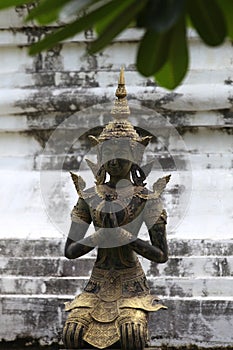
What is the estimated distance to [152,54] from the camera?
0.56m

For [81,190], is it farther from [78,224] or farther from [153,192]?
[153,192]

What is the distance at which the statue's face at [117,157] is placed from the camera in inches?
143

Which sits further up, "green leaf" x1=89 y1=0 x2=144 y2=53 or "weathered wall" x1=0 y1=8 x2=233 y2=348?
"weathered wall" x1=0 y1=8 x2=233 y2=348

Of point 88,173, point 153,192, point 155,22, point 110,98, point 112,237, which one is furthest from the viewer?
point 110,98

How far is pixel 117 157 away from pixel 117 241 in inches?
13.6

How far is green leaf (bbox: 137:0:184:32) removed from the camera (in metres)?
0.53

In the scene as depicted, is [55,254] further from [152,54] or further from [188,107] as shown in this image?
[152,54]

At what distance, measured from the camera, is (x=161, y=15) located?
0.53 meters

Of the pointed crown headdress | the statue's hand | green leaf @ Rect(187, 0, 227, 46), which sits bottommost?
green leaf @ Rect(187, 0, 227, 46)

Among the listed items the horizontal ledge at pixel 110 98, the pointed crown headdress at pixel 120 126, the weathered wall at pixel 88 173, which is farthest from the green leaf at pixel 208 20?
the horizontal ledge at pixel 110 98

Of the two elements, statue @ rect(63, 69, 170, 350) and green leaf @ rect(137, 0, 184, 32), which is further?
statue @ rect(63, 69, 170, 350)

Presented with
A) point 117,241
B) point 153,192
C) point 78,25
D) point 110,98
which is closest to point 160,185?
point 153,192

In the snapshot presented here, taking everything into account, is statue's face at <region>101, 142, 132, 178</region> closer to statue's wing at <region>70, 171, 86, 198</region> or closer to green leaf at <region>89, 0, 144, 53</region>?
statue's wing at <region>70, 171, 86, 198</region>

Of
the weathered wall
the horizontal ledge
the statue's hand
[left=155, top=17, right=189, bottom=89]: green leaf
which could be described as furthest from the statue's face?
[left=155, top=17, right=189, bottom=89]: green leaf
